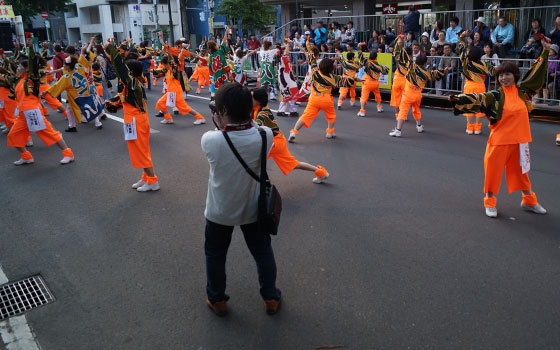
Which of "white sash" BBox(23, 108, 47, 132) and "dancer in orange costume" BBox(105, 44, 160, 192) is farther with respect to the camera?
"white sash" BBox(23, 108, 47, 132)

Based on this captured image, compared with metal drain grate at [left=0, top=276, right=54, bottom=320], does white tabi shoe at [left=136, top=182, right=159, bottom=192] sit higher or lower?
higher

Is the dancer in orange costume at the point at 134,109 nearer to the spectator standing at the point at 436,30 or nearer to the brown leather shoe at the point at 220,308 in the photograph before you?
the brown leather shoe at the point at 220,308

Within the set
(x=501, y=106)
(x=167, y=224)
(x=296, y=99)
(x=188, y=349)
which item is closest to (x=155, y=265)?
(x=167, y=224)

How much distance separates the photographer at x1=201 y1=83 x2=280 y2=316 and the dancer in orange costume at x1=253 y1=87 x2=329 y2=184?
7.47ft

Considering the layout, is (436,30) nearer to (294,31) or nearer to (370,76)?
(370,76)

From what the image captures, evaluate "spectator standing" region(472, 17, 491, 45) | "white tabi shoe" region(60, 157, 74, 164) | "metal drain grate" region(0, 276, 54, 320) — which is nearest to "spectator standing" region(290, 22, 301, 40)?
"spectator standing" region(472, 17, 491, 45)

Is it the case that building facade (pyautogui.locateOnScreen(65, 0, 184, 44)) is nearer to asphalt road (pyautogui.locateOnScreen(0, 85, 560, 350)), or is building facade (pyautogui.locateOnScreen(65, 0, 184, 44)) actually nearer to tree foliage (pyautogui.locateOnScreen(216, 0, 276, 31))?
tree foliage (pyautogui.locateOnScreen(216, 0, 276, 31))

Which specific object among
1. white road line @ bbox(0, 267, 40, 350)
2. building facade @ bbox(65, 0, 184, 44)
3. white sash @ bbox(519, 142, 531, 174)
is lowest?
white road line @ bbox(0, 267, 40, 350)

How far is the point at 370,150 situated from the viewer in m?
8.16

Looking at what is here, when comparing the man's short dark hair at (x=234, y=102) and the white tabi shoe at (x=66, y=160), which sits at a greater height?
the man's short dark hair at (x=234, y=102)

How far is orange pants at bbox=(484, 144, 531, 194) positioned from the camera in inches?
191

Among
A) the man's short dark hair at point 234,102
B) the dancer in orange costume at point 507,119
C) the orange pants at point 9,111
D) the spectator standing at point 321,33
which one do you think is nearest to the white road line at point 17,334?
the man's short dark hair at point 234,102

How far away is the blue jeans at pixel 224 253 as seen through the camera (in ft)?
10.5

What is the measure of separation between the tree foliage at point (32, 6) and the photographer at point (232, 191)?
4622 cm
